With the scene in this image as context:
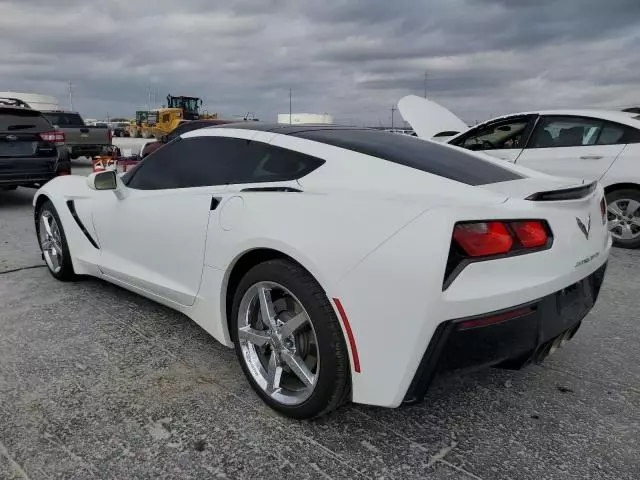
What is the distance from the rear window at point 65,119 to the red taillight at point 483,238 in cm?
1597

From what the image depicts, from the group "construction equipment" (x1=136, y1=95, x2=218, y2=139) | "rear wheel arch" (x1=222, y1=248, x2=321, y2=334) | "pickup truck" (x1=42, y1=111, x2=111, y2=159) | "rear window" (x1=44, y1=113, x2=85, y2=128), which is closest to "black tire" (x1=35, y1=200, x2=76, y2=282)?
"rear wheel arch" (x1=222, y1=248, x2=321, y2=334)

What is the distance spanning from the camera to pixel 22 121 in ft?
26.2

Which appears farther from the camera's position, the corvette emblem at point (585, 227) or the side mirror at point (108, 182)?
the side mirror at point (108, 182)

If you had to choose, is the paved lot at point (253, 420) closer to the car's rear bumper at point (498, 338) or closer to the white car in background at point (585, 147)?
the car's rear bumper at point (498, 338)

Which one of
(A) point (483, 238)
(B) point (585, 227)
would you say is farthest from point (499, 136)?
(A) point (483, 238)

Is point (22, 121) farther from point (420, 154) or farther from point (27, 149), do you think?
point (420, 154)

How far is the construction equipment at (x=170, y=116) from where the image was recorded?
34688 millimetres

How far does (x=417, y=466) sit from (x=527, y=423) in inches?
24.9

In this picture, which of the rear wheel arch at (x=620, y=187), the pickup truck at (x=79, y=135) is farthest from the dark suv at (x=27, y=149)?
the rear wheel arch at (x=620, y=187)

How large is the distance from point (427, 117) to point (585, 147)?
2.78 metres

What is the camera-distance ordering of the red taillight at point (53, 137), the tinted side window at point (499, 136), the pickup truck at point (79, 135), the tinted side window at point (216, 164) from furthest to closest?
Answer: the pickup truck at point (79, 135) < the red taillight at point (53, 137) < the tinted side window at point (499, 136) < the tinted side window at point (216, 164)

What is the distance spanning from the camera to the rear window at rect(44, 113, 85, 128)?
51.0ft

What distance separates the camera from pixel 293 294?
2.22 metres

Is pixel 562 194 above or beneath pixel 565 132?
beneath
